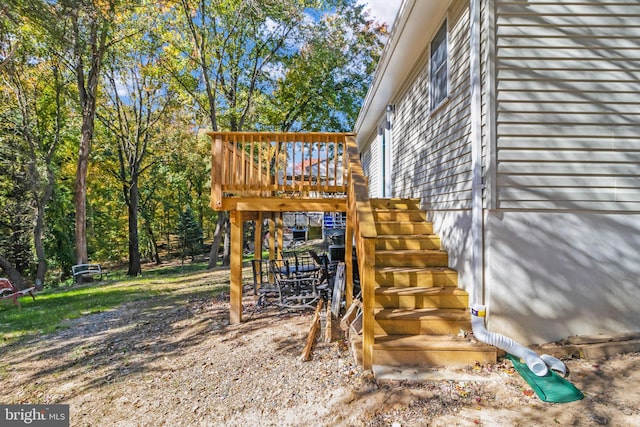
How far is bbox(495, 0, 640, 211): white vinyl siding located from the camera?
342 cm

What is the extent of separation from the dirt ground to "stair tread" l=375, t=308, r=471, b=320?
562mm

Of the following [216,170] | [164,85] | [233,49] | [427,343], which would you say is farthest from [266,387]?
[164,85]

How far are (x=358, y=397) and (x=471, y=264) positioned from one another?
6.07ft

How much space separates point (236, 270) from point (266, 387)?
7.18 ft

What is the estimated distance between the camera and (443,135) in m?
4.61

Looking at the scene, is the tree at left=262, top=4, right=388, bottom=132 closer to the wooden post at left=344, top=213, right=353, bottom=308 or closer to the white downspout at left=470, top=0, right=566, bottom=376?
the wooden post at left=344, top=213, right=353, bottom=308

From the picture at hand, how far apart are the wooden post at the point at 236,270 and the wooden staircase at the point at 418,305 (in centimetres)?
212

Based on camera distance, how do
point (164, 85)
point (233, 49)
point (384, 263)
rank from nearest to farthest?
1. point (384, 263)
2. point (233, 49)
3. point (164, 85)

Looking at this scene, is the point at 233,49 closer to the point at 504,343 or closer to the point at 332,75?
the point at 332,75

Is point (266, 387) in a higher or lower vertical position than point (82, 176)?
lower

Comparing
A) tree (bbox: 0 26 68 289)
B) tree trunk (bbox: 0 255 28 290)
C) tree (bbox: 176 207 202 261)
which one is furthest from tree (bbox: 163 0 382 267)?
tree (bbox: 176 207 202 261)

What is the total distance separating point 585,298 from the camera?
344 centimetres

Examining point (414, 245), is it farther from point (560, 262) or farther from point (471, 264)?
point (560, 262)

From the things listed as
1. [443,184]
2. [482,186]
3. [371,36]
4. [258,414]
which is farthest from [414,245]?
[371,36]
